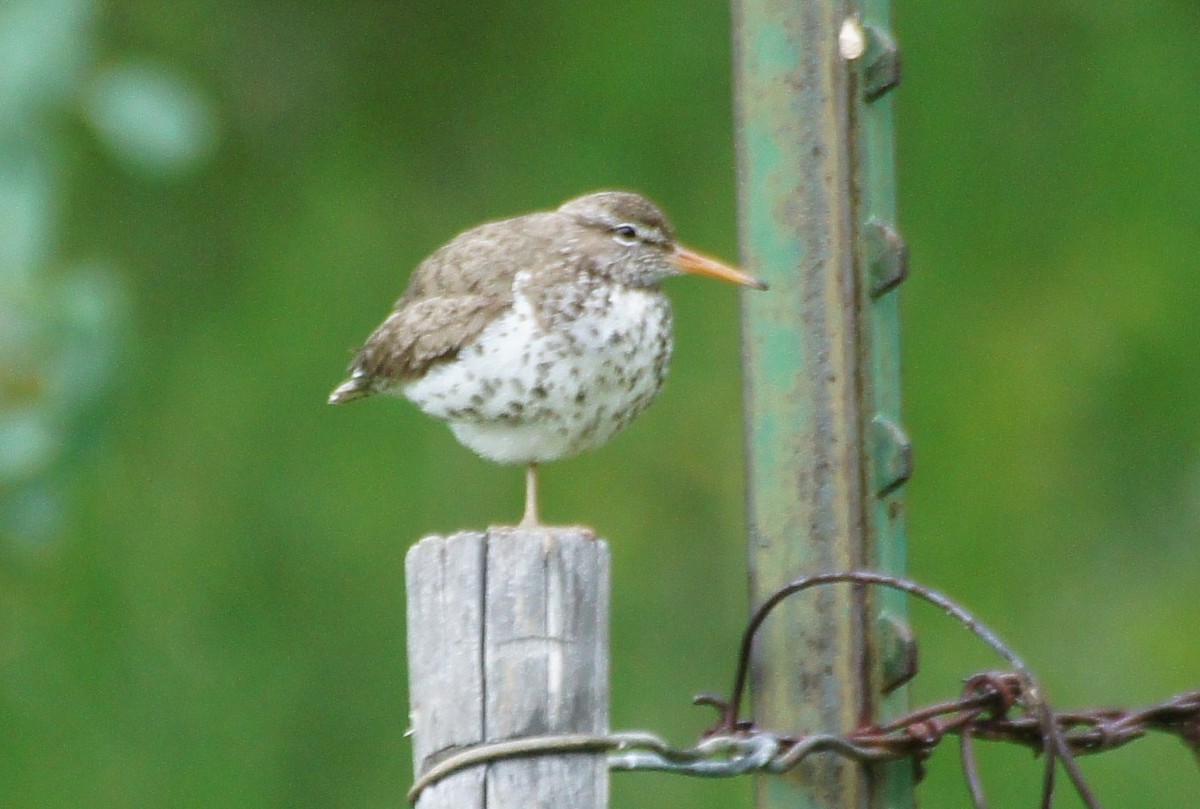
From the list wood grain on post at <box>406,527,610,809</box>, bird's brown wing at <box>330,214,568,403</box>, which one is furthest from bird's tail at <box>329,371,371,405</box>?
wood grain on post at <box>406,527,610,809</box>

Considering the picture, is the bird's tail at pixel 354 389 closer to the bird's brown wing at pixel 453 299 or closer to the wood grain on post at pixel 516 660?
the bird's brown wing at pixel 453 299

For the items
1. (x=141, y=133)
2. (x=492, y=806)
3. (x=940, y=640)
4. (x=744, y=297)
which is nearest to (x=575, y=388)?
(x=744, y=297)

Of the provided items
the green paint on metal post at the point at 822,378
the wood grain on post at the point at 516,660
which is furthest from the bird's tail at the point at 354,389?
the wood grain on post at the point at 516,660

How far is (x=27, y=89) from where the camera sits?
10.7 feet

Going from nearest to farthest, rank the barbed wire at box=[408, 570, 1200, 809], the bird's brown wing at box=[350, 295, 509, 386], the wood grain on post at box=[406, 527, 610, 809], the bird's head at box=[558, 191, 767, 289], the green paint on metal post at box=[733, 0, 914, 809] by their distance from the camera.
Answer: the wood grain on post at box=[406, 527, 610, 809] < the barbed wire at box=[408, 570, 1200, 809] < the green paint on metal post at box=[733, 0, 914, 809] < the bird's brown wing at box=[350, 295, 509, 386] < the bird's head at box=[558, 191, 767, 289]

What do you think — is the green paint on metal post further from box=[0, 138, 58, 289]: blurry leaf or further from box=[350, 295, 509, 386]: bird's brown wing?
box=[0, 138, 58, 289]: blurry leaf

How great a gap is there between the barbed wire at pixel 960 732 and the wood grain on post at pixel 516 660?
8 cm

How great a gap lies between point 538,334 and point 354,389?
0.50 m

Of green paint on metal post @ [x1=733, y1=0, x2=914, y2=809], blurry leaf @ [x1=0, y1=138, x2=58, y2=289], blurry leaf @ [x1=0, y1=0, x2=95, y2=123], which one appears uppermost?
blurry leaf @ [x1=0, y1=0, x2=95, y2=123]

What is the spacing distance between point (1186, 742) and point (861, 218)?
75cm

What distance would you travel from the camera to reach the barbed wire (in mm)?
2480

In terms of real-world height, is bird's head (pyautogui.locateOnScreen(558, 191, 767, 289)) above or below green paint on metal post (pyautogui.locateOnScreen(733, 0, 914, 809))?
above

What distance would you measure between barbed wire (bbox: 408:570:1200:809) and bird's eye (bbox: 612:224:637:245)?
39.7 inches

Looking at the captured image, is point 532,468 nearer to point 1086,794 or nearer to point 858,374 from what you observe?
point 858,374
